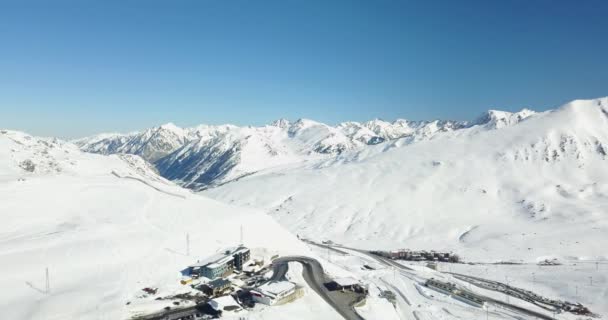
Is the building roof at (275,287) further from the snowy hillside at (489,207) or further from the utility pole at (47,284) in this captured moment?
the snowy hillside at (489,207)

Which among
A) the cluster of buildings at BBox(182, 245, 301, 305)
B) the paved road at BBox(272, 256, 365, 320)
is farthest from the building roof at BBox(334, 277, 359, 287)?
the cluster of buildings at BBox(182, 245, 301, 305)

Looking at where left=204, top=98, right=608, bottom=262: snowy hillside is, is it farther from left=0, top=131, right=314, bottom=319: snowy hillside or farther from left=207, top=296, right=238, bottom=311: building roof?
left=207, top=296, right=238, bottom=311: building roof

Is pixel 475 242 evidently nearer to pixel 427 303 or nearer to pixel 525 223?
pixel 525 223

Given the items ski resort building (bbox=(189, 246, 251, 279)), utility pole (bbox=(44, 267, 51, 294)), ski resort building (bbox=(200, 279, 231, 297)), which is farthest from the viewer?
ski resort building (bbox=(189, 246, 251, 279))

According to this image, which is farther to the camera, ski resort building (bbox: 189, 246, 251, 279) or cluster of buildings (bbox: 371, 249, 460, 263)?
cluster of buildings (bbox: 371, 249, 460, 263)

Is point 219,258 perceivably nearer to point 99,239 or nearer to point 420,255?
point 99,239

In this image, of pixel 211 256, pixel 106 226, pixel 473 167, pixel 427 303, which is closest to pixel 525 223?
pixel 473 167
